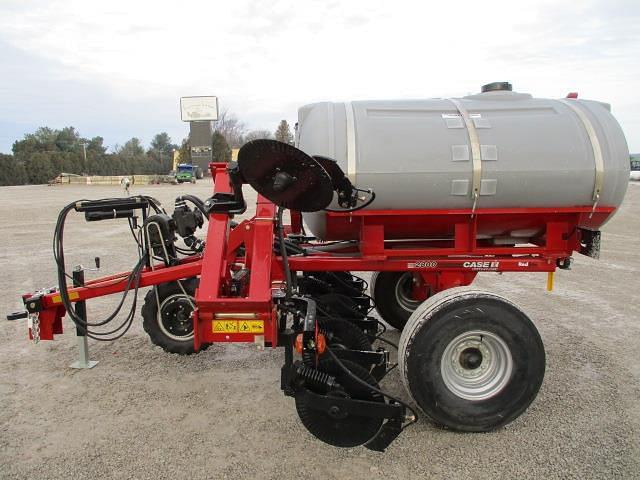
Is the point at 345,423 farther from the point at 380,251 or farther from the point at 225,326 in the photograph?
the point at 380,251

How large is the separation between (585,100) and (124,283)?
343cm

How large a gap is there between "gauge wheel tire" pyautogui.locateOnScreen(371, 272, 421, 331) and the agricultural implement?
1041 mm

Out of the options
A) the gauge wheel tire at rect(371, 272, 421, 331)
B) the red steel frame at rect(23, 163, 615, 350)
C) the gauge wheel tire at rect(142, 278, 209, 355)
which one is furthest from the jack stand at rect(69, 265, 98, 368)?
the gauge wheel tire at rect(371, 272, 421, 331)

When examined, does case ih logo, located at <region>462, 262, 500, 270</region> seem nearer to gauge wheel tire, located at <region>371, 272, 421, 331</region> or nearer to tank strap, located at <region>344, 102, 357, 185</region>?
tank strap, located at <region>344, 102, 357, 185</region>

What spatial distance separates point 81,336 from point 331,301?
6.40ft

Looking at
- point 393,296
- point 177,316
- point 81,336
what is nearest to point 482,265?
point 393,296

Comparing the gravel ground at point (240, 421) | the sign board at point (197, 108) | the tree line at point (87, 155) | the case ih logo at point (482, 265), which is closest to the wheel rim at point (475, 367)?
the gravel ground at point (240, 421)

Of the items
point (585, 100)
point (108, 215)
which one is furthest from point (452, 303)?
point (108, 215)

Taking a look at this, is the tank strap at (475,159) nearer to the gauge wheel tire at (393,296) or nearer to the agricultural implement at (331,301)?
the agricultural implement at (331,301)

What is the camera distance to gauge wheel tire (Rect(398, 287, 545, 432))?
9.89 feet

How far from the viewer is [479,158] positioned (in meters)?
3.16

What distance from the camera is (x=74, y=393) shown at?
3.70 meters

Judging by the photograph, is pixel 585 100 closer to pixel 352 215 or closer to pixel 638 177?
pixel 352 215

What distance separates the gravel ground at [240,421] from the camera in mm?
2816
